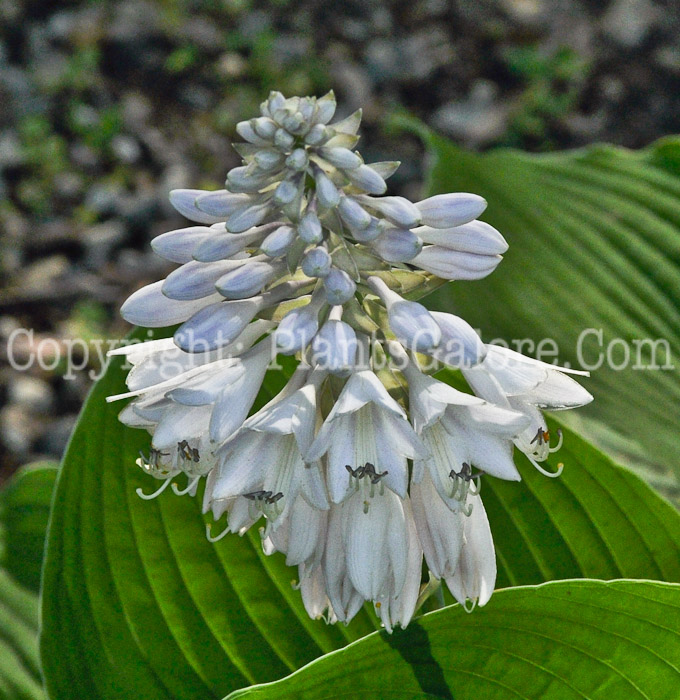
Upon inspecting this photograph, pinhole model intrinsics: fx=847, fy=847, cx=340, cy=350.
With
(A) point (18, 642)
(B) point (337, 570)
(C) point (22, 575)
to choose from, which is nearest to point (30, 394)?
(C) point (22, 575)

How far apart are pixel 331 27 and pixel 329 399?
460 cm

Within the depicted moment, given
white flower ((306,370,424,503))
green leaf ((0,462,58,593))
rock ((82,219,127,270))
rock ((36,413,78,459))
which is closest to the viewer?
white flower ((306,370,424,503))

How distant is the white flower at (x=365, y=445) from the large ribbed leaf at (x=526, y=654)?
11.9 inches

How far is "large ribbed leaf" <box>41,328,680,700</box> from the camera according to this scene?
6.21ft

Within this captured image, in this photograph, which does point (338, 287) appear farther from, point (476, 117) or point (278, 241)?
point (476, 117)

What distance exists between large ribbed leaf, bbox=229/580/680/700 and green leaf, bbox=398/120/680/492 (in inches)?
42.4

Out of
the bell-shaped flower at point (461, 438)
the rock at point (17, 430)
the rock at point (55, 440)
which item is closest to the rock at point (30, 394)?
the rock at point (17, 430)

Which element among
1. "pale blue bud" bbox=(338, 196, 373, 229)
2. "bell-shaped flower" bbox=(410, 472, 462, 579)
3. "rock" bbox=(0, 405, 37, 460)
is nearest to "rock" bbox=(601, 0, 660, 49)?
"rock" bbox=(0, 405, 37, 460)

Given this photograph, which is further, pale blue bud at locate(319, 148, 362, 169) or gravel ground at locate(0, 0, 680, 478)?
gravel ground at locate(0, 0, 680, 478)

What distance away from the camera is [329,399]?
4.85 ft

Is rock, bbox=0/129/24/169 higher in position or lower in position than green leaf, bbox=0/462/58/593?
higher

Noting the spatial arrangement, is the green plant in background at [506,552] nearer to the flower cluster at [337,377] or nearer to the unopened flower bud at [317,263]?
the flower cluster at [337,377]

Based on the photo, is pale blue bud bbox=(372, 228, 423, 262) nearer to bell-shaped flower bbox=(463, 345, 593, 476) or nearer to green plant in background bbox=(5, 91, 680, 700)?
bell-shaped flower bbox=(463, 345, 593, 476)

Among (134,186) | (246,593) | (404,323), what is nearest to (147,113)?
(134,186)
